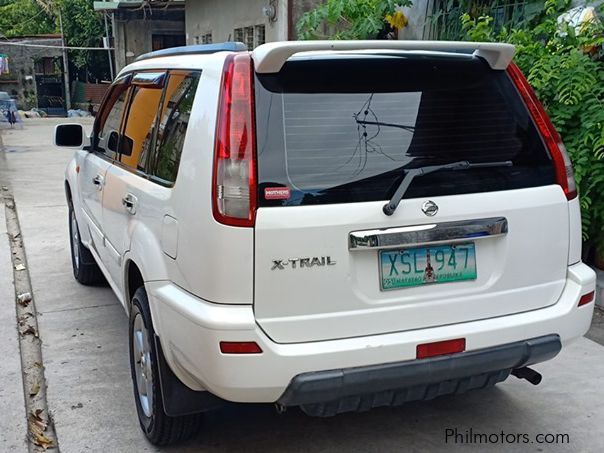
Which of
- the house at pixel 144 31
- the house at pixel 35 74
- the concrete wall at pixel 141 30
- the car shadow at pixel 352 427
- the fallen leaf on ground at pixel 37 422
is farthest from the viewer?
the house at pixel 35 74

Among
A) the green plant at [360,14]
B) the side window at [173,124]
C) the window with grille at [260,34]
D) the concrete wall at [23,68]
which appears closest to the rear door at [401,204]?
the side window at [173,124]

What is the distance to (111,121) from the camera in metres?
4.26

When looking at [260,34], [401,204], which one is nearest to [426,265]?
[401,204]

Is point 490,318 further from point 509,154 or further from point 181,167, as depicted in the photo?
point 181,167

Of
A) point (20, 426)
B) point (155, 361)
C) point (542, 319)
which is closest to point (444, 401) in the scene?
point (542, 319)

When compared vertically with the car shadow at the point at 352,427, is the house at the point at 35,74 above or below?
above

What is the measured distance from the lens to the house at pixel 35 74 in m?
31.7

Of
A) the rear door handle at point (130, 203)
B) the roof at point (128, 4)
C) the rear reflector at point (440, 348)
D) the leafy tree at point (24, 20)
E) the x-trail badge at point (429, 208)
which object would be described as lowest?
the rear reflector at point (440, 348)

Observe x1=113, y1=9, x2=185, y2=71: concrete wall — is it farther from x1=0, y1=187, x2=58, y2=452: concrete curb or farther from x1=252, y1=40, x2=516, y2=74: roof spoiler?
x1=252, y1=40, x2=516, y2=74: roof spoiler

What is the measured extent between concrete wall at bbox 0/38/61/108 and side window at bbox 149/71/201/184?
31.6 m

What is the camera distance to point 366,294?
2.54 metres

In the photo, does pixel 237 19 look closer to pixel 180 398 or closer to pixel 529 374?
pixel 529 374

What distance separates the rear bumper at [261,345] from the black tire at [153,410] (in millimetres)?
235

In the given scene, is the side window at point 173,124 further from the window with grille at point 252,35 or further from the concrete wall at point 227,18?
the window with grille at point 252,35
